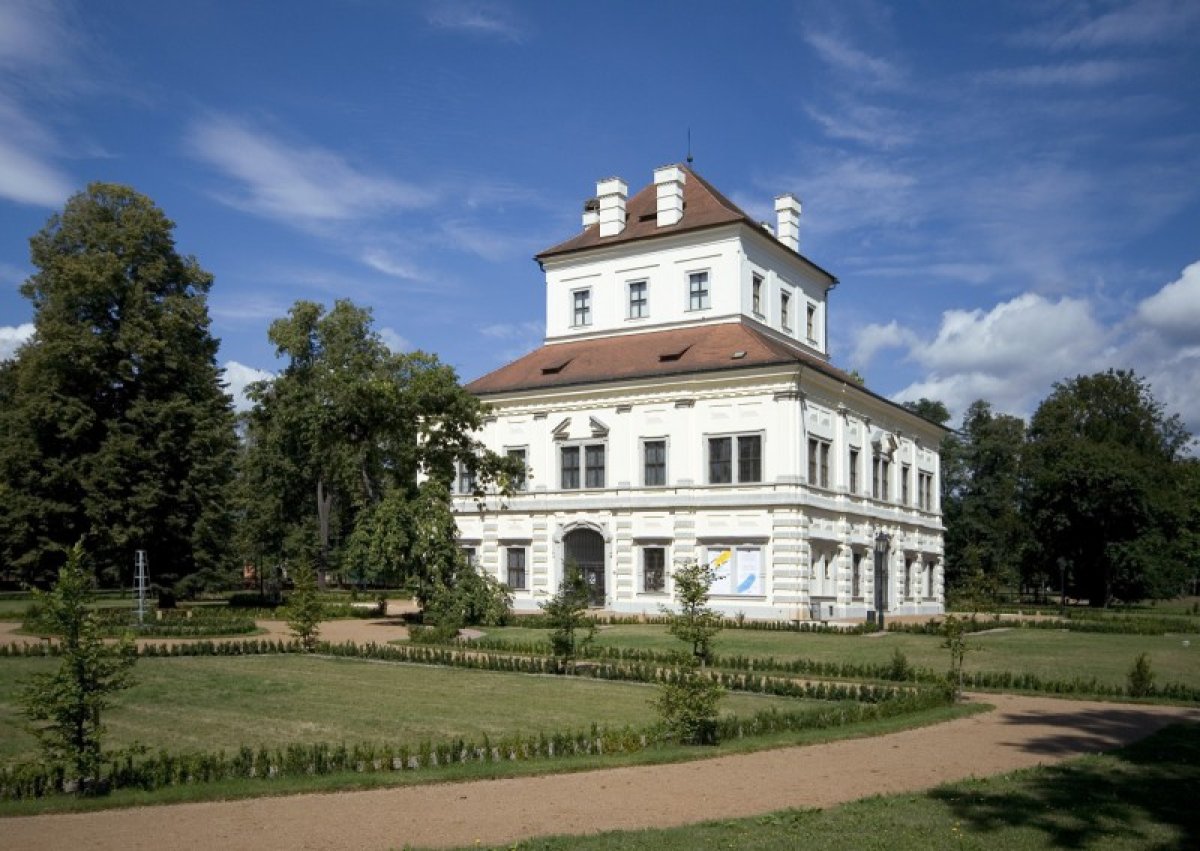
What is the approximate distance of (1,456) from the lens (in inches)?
1773

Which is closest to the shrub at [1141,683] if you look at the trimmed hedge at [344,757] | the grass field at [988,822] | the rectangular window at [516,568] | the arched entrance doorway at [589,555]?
the trimmed hedge at [344,757]

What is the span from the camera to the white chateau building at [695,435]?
42938mm

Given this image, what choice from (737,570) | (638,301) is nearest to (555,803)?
(737,570)

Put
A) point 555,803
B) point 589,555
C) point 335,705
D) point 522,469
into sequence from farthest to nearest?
point 589,555 < point 522,469 < point 335,705 < point 555,803

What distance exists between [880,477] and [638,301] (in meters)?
13.9

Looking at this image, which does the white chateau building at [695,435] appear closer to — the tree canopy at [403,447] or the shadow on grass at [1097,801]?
the tree canopy at [403,447]

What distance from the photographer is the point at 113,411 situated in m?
46.6

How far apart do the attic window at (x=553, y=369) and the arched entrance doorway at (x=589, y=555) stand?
7.33 meters

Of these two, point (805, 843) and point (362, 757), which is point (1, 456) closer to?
point (362, 757)

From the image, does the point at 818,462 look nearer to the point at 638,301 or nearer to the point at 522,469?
the point at 638,301

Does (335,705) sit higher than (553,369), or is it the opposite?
(553,369)

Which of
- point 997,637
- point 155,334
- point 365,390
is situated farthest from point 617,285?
point 997,637

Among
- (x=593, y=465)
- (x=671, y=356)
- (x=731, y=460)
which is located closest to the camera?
(x=731, y=460)

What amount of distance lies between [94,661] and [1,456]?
38323mm
